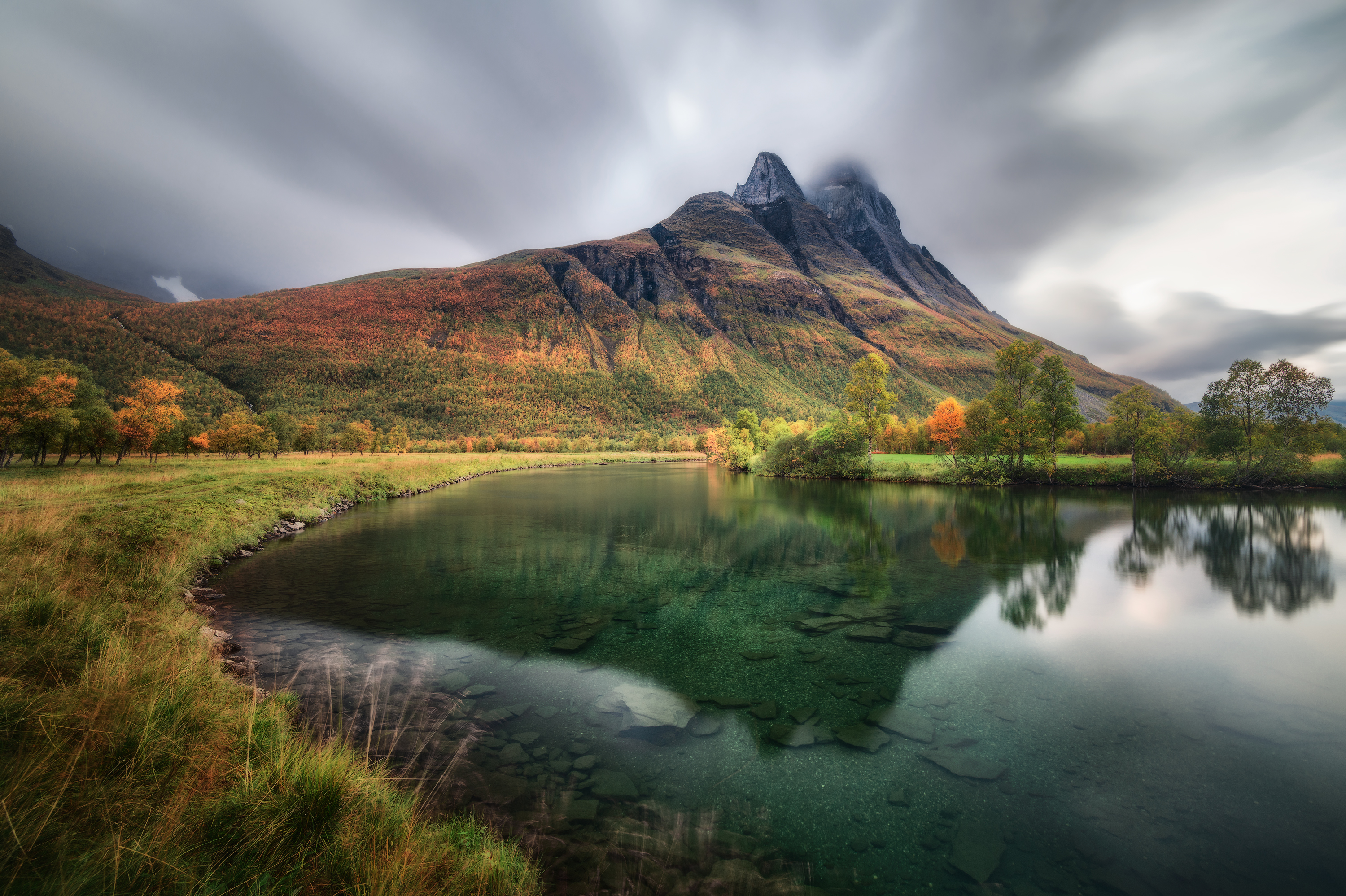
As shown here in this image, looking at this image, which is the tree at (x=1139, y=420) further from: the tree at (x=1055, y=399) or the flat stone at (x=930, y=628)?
the flat stone at (x=930, y=628)

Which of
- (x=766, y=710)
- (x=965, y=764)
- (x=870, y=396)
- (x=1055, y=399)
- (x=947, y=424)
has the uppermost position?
(x=870, y=396)

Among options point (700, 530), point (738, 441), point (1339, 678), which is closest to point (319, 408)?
point (738, 441)

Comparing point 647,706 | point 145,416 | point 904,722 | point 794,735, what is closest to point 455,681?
point 647,706

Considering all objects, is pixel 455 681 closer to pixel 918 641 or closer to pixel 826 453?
pixel 918 641

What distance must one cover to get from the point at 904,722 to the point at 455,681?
6.76m

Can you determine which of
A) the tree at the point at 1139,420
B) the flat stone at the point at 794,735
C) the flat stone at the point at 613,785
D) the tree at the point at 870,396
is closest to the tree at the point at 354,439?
the tree at the point at 870,396

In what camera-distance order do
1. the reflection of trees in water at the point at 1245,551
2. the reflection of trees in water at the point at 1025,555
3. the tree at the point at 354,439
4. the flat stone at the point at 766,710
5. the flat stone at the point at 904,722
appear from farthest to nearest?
Answer: the tree at the point at 354,439, the reflection of trees in water at the point at 1245,551, the reflection of trees in water at the point at 1025,555, the flat stone at the point at 766,710, the flat stone at the point at 904,722

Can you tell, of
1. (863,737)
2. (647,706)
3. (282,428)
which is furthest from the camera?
(282,428)

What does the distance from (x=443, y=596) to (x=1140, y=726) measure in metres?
13.5

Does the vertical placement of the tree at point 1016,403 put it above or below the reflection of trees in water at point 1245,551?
above

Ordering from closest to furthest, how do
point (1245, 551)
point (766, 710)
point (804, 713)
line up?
1. point (804, 713)
2. point (766, 710)
3. point (1245, 551)

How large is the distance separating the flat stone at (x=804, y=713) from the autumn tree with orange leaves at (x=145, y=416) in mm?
45740

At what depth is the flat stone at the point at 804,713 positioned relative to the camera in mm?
6730

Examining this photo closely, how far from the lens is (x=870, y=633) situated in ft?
32.8
